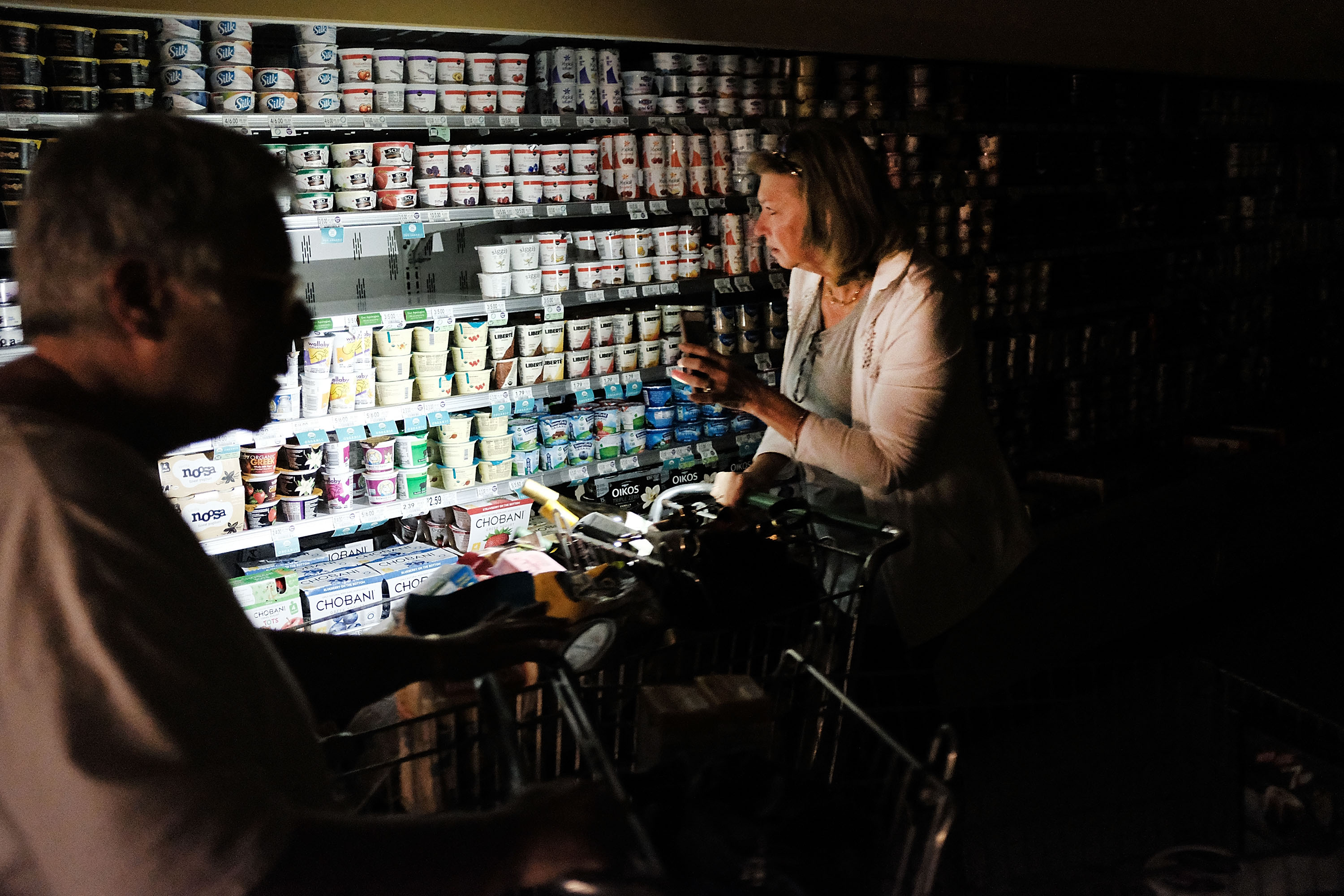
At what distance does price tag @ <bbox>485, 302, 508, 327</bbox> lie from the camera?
3256mm

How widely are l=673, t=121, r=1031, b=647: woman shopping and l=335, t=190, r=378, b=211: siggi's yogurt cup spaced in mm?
1181

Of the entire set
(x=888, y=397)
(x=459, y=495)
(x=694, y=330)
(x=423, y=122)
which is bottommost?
(x=459, y=495)

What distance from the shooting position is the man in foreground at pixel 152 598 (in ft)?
2.48

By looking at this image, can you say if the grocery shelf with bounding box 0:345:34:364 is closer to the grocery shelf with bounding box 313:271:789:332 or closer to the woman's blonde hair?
the grocery shelf with bounding box 313:271:789:332

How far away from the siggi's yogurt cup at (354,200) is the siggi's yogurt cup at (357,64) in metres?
0.30

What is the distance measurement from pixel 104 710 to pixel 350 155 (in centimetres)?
250

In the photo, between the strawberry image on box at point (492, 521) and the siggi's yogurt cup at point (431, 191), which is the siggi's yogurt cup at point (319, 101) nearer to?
the siggi's yogurt cup at point (431, 191)

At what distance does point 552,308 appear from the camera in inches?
139

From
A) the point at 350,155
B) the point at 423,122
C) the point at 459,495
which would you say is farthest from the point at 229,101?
the point at 459,495

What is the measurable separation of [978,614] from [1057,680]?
0.52 metres

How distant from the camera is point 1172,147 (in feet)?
18.0

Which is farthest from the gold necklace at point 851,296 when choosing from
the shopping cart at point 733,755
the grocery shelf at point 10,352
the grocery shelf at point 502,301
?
the grocery shelf at point 10,352

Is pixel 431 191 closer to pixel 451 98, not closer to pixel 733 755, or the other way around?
pixel 451 98

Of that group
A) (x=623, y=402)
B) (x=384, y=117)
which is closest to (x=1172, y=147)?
(x=623, y=402)
